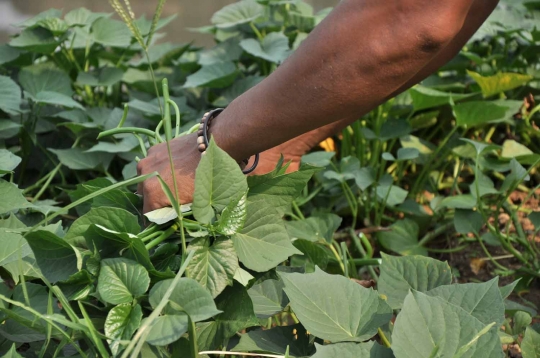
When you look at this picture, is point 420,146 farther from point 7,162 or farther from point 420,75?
point 7,162

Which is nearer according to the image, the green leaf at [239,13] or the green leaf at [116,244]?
the green leaf at [116,244]

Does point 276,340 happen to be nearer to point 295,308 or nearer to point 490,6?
point 295,308

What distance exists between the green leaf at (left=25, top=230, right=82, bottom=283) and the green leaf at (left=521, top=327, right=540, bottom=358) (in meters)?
0.60

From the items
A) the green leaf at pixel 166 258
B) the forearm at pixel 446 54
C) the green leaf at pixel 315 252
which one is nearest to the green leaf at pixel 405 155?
the forearm at pixel 446 54

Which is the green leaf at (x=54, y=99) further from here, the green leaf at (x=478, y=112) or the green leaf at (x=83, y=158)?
the green leaf at (x=478, y=112)

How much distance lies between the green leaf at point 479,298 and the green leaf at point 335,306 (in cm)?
9

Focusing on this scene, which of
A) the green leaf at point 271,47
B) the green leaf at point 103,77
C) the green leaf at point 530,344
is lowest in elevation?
the green leaf at point 530,344

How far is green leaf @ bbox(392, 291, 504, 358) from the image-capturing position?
784 millimetres

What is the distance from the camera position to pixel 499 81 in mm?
1867

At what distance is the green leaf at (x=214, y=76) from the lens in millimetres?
1984

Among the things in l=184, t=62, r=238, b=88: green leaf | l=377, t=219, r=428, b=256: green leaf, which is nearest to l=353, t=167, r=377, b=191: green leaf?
l=377, t=219, r=428, b=256: green leaf

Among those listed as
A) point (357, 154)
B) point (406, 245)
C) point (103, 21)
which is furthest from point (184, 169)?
point (103, 21)

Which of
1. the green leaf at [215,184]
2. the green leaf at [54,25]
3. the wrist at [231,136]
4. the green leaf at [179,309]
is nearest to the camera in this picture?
the green leaf at [179,309]

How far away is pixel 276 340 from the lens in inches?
37.2
